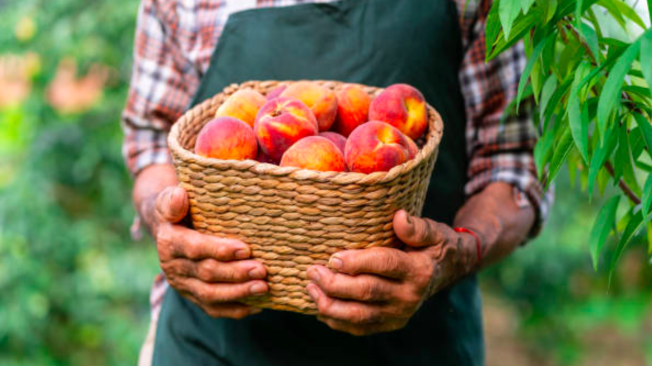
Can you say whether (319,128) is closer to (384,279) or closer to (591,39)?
(384,279)

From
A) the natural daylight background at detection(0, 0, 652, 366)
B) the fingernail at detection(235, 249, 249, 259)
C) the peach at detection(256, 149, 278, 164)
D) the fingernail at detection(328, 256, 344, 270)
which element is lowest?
the natural daylight background at detection(0, 0, 652, 366)

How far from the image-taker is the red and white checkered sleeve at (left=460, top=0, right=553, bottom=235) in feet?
4.59

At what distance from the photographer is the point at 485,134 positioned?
4.76 feet

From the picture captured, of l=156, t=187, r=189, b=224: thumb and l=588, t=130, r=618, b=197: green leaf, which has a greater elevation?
l=588, t=130, r=618, b=197: green leaf

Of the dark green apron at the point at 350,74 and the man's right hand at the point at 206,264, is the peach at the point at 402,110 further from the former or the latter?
the man's right hand at the point at 206,264

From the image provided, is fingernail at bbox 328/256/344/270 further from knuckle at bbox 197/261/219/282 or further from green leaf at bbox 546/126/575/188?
green leaf at bbox 546/126/575/188

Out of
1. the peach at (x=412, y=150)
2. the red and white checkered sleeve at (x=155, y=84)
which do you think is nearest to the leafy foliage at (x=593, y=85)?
the peach at (x=412, y=150)

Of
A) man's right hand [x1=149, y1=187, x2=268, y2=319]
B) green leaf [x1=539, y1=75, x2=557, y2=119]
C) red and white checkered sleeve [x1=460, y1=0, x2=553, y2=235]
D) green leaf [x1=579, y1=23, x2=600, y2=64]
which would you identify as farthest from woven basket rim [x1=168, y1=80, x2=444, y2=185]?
red and white checkered sleeve [x1=460, y1=0, x2=553, y2=235]

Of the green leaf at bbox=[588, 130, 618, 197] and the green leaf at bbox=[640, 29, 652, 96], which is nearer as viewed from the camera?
the green leaf at bbox=[640, 29, 652, 96]

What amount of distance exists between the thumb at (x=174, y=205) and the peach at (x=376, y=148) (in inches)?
11.0

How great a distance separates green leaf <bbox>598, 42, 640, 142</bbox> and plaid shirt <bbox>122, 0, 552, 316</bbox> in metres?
0.72

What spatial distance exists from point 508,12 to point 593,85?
0.58 feet

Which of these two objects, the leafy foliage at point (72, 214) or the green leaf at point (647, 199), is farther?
the leafy foliage at point (72, 214)

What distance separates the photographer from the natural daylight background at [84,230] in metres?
2.94
